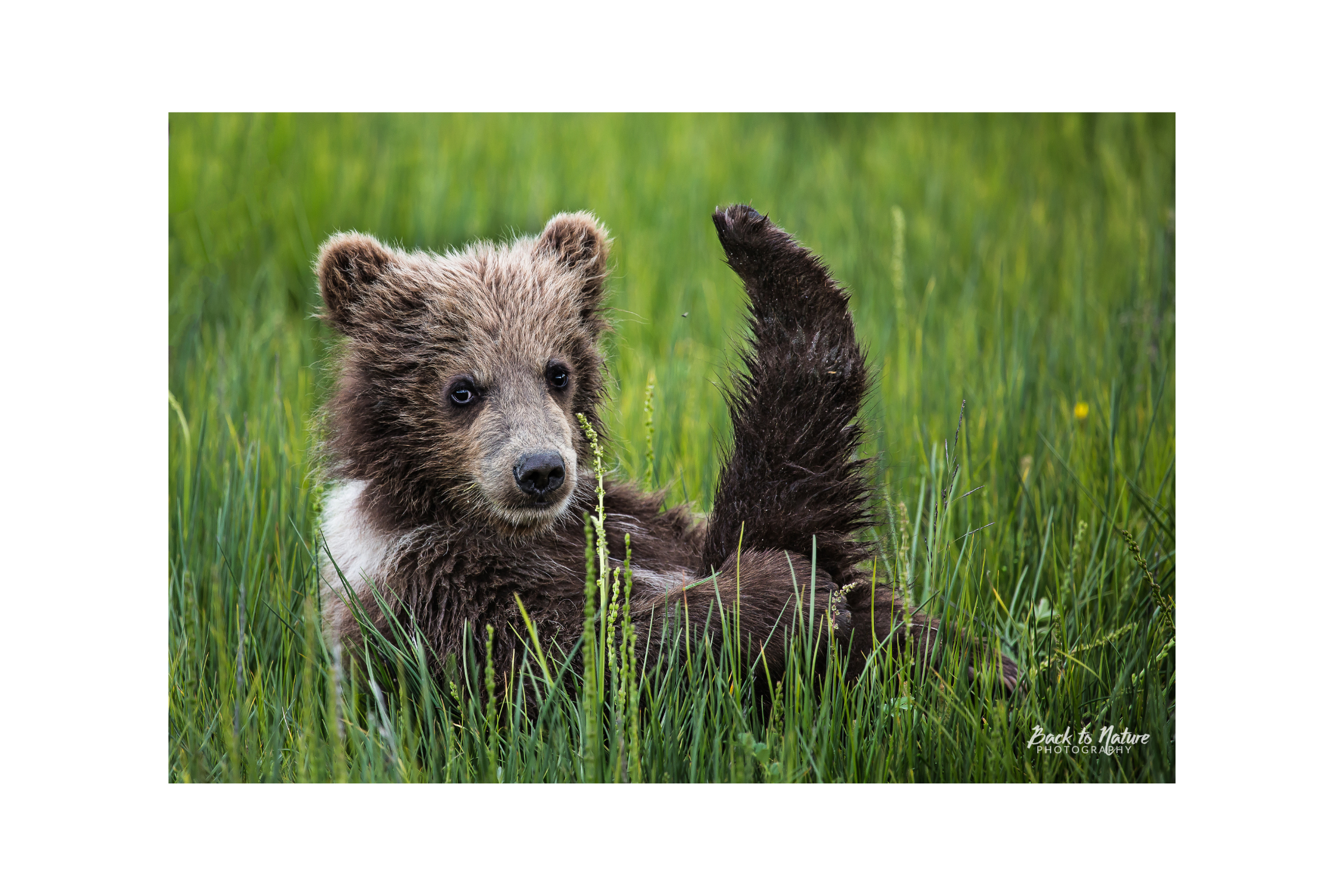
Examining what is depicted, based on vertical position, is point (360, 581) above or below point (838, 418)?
below

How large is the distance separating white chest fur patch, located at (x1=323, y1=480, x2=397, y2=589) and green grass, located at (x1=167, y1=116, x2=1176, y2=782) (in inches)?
6.0

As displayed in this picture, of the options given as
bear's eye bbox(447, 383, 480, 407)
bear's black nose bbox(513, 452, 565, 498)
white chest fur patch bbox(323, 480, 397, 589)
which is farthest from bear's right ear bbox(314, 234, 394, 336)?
bear's black nose bbox(513, 452, 565, 498)

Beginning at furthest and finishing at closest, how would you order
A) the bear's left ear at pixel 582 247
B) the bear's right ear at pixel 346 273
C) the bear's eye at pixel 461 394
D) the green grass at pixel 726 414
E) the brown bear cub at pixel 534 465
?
the bear's left ear at pixel 582 247, the bear's right ear at pixel 346 273, the bear's eye at pixel 461 394, the brown bear cub at pixel 534 465, the green grass at pixel 726 414

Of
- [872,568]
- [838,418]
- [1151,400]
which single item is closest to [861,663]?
[872,568]

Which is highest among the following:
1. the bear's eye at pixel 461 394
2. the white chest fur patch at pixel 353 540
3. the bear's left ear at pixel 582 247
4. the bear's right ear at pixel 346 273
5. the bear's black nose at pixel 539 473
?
the bear's left ear at pixel 582 247

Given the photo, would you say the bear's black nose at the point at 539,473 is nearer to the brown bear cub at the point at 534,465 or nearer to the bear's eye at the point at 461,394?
the brown bear cub at the point at 534,465

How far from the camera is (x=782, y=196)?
8648 millimetres

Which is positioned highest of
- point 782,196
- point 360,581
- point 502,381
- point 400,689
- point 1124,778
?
point 782,196

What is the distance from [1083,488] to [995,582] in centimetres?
84

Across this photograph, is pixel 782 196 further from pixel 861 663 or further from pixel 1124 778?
pixel 1124 778

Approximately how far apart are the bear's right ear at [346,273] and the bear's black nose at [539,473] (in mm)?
1003

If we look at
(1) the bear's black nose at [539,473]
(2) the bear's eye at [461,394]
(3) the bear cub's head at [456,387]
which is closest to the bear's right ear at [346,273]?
(3) the bear cub's head at [456,387]

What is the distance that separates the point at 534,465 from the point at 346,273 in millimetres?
1189

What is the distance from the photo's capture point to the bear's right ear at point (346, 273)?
3992 millimetres
